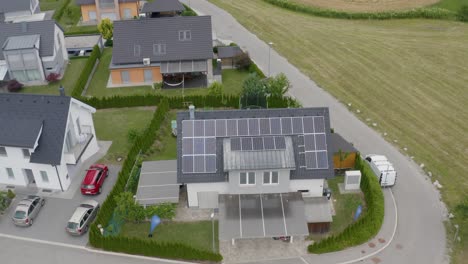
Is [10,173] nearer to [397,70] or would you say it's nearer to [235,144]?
[235,144]

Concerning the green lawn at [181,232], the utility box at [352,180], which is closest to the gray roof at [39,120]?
the green lawn at [181,232]

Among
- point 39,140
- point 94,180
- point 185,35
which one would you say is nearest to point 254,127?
point 94,180

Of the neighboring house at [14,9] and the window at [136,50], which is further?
the neighboring house at [14,9]

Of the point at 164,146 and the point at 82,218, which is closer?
the point at 82,218

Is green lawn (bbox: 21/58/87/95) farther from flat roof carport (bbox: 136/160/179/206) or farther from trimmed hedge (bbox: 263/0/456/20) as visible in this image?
trimmed hedge (bbox: 263/0/456/20)

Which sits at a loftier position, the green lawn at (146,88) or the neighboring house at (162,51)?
the neighboring house at (162,51)

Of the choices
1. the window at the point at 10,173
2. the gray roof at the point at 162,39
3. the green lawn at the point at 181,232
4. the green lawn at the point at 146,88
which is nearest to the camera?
the green lawn at the point at 181,232

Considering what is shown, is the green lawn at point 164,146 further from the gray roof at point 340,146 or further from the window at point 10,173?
the gray roof at point 340,146
